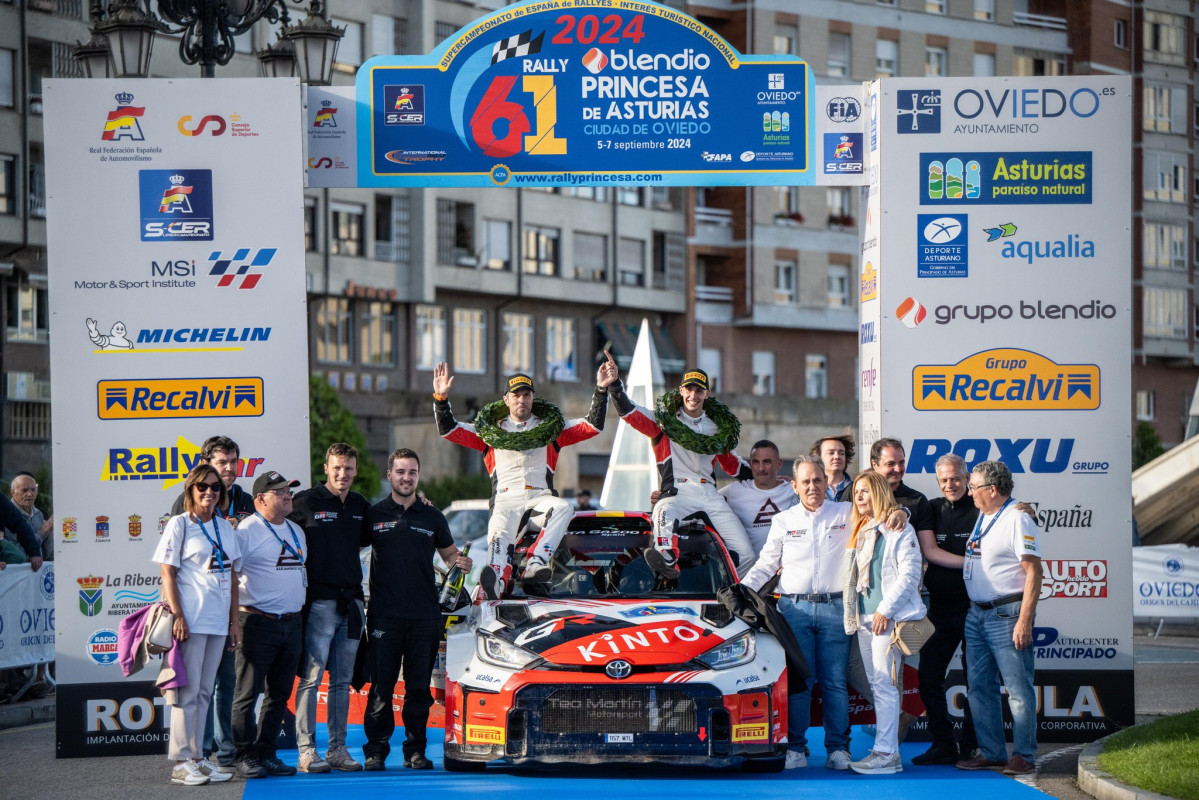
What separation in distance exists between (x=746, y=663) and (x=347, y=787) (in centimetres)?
251

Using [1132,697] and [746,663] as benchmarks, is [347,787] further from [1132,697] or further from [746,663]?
[1132,697]

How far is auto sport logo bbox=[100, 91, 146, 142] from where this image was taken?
1173 centimetres

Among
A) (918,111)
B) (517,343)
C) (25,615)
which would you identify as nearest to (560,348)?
(517,343)

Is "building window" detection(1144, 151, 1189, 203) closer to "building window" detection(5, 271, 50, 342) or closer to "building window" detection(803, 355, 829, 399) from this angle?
"building window" detection(803, 355, 829, 399)

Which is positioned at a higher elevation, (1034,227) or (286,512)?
(1034,227)

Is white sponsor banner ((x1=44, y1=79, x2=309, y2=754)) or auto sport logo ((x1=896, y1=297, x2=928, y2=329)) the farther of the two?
auto sport logo ((x1=896, y1=297, x2=928, y2=329))

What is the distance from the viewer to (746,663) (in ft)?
32.1

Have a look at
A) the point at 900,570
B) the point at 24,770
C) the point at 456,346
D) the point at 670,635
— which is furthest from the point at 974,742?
the point at 456,346

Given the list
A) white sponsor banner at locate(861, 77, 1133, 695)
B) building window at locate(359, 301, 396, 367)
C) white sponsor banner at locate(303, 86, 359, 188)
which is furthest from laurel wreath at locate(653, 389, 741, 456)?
building window at locate(359, 301, 396, 367)

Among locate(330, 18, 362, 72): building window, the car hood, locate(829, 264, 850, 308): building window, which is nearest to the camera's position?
the car hood

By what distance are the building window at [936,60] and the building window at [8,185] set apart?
30.8 m

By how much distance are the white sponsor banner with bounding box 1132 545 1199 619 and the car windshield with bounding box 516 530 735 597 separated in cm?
1270

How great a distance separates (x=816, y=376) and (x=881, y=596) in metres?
47.5

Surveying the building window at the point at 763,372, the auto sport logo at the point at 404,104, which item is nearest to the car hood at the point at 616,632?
the auto sport logo at the point at 404,104
